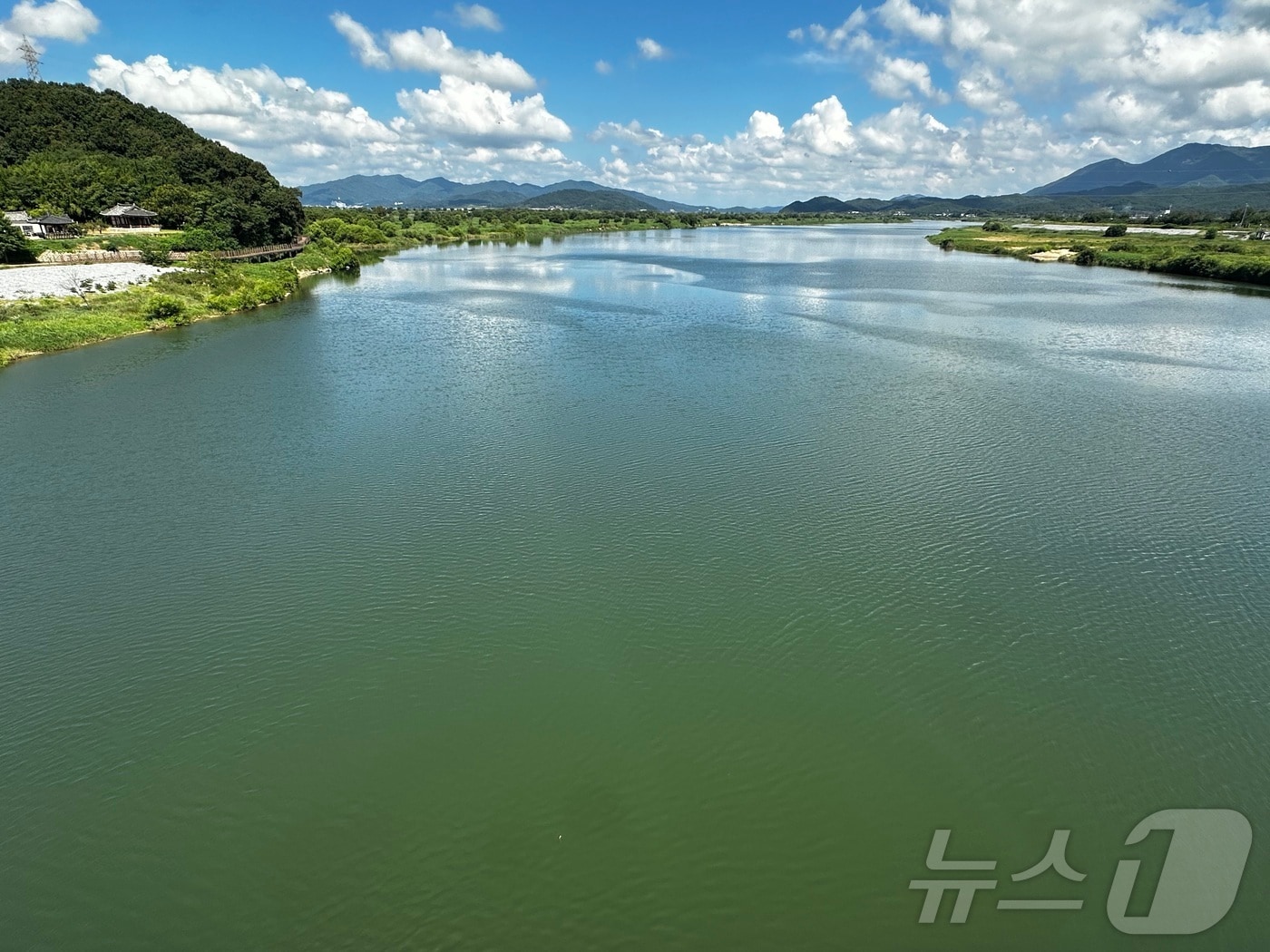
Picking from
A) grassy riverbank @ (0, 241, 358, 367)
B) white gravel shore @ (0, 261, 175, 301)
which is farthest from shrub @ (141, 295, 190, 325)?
white gravel shore @ (0, 261, 175, 301)

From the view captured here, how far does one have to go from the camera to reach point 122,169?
65125 mm

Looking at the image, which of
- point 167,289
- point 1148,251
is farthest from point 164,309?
point 1148,251

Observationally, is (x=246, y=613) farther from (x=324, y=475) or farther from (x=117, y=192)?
(x=117, y=192)

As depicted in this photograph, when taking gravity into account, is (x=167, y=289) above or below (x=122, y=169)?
below

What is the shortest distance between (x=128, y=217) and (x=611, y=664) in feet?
230

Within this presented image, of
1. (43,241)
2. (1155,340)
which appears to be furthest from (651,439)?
(43,241)

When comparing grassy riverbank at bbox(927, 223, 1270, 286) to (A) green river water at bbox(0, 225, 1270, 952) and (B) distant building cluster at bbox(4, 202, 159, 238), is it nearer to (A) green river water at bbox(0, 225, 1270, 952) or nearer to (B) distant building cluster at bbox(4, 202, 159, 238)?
(A) green river water at bbox(0, 225, 1270, 952)

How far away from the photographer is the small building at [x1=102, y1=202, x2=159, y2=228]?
56250 millimetres

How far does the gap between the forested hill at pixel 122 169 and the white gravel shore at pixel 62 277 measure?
47.0 feet

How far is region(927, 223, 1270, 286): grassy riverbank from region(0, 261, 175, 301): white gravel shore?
87.7 meters

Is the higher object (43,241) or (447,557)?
(43,241)

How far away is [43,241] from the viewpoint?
4594 centimetres

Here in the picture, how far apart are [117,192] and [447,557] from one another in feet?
233

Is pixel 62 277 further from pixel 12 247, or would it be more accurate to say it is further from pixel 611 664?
pixel 611 664
